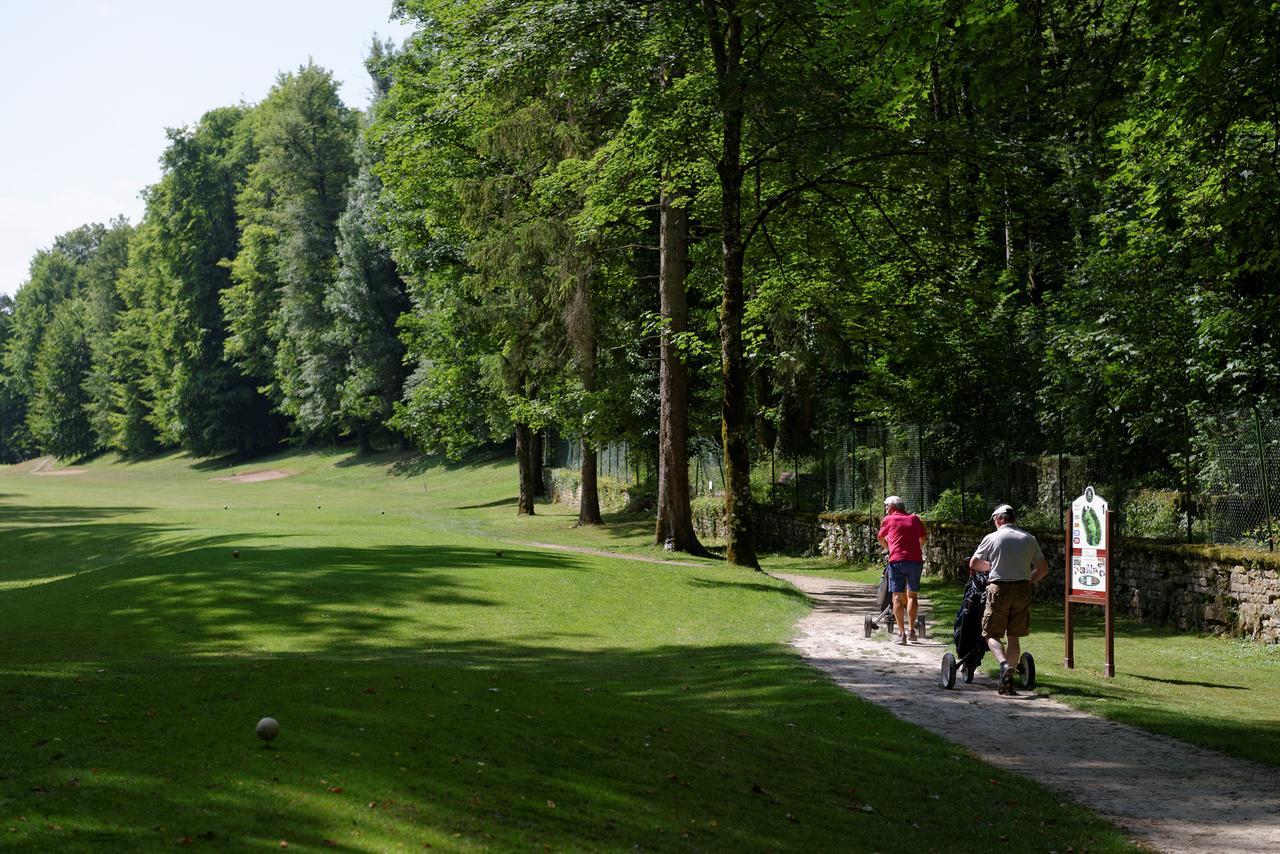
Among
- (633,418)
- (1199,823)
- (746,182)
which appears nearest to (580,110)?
(746,182)

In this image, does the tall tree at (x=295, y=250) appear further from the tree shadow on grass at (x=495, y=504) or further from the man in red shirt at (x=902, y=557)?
the man in red shirt at (x=902, y=557)

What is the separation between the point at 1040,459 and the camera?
2525cm

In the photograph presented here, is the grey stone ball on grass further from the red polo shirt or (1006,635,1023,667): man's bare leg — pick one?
the red polo shirt

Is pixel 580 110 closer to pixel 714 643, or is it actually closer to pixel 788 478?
pixel 788 478

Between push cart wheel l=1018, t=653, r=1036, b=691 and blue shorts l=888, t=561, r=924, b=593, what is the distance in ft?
10.3

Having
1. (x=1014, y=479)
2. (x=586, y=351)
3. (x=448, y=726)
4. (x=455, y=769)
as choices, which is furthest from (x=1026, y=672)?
(x=586, y=351)

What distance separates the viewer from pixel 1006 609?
1296 centimetres

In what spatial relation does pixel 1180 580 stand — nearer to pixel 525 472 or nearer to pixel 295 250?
pixel 525 472

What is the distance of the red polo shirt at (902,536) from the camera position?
16531 millimetres

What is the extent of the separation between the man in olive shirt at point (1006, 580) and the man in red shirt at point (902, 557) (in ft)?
10.9

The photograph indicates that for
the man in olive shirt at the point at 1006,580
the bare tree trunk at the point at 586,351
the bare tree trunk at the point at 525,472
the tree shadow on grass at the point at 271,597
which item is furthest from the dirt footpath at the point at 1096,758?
the bare tree trunk at the point at 525,472

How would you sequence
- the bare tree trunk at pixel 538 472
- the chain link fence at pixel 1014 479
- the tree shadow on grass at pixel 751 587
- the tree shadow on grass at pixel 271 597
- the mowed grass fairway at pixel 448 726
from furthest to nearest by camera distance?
the bare tree trunk at pixel 538 472, the tree shadow on grass at pixel 751 587, the chain link fence at pixel 1014 479, the tree shadow on grass at pixel 271 597, the mowed grass fairway at pixel 448 726

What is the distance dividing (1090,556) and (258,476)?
70541 millimetres

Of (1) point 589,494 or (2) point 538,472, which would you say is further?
(2) point 538,472
